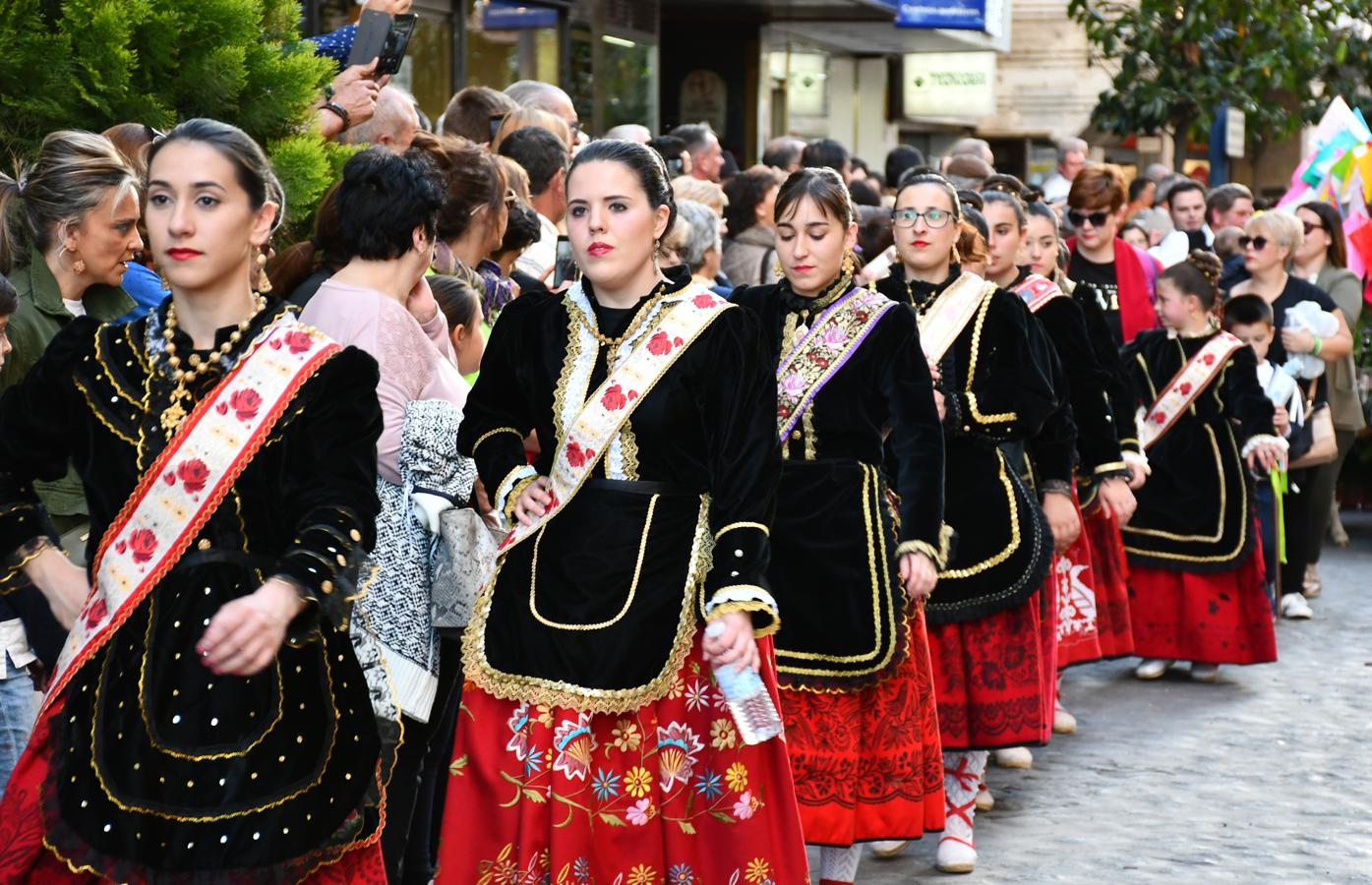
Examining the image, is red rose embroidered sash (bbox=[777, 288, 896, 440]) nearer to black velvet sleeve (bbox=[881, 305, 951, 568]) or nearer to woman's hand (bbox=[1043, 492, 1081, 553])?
black velvet sleeve (bbox=[881, 305, 951, 568])

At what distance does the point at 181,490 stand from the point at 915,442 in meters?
2.41

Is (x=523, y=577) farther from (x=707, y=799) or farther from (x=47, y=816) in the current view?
(x=47, y=816)

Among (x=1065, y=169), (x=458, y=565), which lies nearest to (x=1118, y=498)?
(x=458, y=565)

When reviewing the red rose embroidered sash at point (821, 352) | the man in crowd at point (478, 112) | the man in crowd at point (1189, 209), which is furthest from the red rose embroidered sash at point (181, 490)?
the man in crowd at point (1189, 209)

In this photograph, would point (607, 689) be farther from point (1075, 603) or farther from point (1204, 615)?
point (1204, 615)

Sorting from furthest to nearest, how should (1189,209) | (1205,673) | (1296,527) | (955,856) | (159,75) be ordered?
(1189,209) → (1296,527) → (1205,673) → (955,856) → (159,75)

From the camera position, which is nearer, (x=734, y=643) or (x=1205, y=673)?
(x=734, y=643)

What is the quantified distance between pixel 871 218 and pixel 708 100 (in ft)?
47.3

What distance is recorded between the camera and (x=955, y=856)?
6160 millimetres

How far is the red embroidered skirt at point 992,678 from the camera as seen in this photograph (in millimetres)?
6438

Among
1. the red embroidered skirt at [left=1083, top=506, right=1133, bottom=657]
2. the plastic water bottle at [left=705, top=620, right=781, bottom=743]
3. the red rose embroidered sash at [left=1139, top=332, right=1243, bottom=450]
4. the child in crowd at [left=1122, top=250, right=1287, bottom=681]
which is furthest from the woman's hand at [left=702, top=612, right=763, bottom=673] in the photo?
the child in crowd at [left=1122, top=250, right=1287, bottom=681]

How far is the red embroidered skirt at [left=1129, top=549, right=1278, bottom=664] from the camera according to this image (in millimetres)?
9219

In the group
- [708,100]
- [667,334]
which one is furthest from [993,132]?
[667,334]

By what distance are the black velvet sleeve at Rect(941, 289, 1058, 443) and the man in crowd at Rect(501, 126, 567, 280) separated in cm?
170
